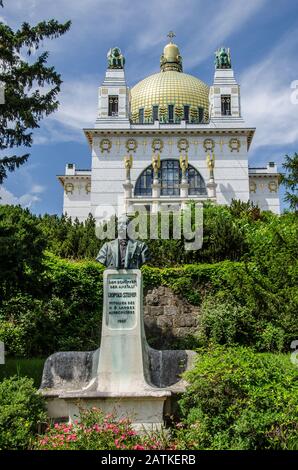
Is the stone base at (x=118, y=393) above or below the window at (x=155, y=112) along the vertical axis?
below

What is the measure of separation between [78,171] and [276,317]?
4307 centimetres

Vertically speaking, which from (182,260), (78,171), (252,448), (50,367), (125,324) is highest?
(78,171)

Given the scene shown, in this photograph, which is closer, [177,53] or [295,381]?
[295,381]

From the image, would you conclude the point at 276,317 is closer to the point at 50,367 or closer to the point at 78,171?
the point at 50,367

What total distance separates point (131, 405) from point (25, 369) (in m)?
3.84

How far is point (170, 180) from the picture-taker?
47.5 m

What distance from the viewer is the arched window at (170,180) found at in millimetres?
47344

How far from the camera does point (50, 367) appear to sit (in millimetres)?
10039

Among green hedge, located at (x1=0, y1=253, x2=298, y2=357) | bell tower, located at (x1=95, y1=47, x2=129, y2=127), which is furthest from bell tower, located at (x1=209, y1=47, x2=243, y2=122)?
green hedge, located at (x1=0, y1=253, x2=298, y2=357)

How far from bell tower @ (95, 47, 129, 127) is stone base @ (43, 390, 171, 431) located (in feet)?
135

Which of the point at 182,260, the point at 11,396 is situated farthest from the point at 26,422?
the point at 182,260

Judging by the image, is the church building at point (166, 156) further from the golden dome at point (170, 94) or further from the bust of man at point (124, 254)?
the bust of man at point (124, 254)

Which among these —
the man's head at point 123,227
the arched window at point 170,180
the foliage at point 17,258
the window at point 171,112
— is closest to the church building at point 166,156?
the arched window at point 170,180

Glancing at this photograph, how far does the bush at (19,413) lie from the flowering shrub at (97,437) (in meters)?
0.27
